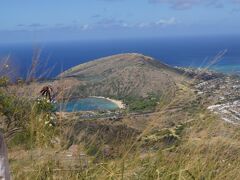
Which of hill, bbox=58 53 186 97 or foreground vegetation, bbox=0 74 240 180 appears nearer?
foreground vegetation, bbox=0 74 240 180

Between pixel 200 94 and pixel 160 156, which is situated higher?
pixel 200 94

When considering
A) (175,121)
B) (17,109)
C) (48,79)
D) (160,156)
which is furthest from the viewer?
(48,79)

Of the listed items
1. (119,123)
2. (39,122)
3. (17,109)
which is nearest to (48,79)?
(17,109)

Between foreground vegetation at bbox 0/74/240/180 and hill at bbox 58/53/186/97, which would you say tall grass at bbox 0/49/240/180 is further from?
hill at bbox 58/53/186/97

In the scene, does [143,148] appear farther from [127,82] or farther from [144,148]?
[127,82]

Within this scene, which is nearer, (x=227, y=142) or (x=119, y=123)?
(x=227, y=142)

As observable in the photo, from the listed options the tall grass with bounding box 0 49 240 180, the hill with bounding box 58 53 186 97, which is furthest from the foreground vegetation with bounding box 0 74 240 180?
the hill with bounding box 58 53 186 97

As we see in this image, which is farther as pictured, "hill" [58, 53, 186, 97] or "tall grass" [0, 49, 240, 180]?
"hill" [58, 53, 186, 97]

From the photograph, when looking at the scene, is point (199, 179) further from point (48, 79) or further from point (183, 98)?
point (48, 79)

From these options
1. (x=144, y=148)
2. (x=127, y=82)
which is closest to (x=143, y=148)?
(x=144, y=148)

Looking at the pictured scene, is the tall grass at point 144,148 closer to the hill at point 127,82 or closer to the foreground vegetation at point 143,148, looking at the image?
the foreground vegetation at point 143,148

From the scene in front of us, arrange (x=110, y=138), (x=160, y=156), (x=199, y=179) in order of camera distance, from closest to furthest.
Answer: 1. (x=199, y=179)
2. (x=160, y=156)
3. (x=110, y=138)
